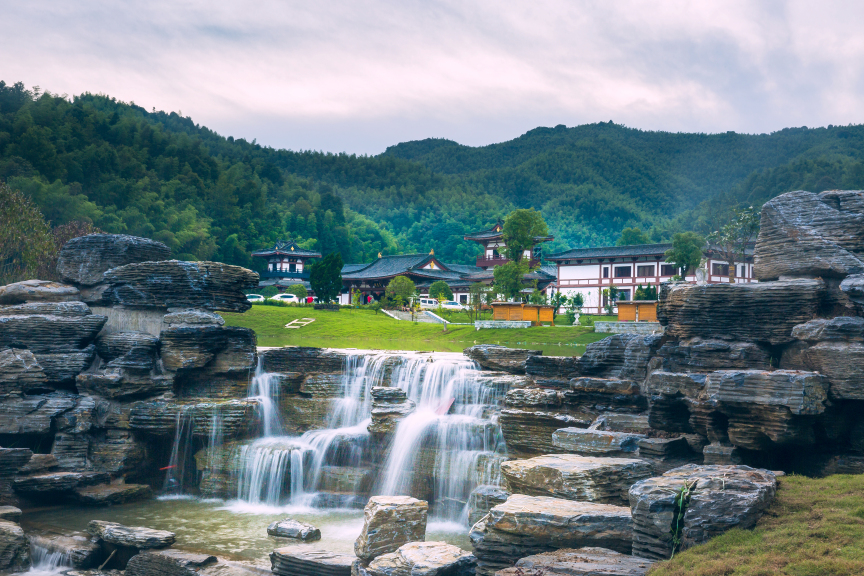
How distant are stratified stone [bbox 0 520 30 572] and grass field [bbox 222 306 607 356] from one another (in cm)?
1899

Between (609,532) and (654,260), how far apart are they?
46.2m

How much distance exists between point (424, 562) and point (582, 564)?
2.59 metres

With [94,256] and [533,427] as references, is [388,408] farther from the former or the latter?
[94,256]

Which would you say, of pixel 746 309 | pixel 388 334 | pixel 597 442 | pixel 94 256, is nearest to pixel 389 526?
pixel 597 442

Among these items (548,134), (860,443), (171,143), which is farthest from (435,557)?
(548,134)

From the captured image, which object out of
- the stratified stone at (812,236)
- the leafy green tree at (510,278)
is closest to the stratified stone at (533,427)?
the stratified stone at (812,236)

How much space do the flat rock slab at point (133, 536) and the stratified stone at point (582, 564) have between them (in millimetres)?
7652

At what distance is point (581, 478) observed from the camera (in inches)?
438

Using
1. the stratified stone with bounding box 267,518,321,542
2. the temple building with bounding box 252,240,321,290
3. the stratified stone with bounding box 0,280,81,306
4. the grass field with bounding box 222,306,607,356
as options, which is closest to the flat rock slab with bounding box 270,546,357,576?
the stratified stone with bounding box 267,518,321,542

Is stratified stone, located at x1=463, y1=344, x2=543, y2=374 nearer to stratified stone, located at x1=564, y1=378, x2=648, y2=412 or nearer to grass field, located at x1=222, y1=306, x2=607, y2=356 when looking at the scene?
stratified stone, located at x1=564, y1=378, x2=648, y2=412

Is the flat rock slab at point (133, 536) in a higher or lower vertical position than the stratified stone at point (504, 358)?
lower

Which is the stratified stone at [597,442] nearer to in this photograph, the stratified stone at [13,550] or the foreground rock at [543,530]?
the foreground rock at [543,530]

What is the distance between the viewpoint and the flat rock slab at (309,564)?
39.3ft

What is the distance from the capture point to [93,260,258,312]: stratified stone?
21.1 m
